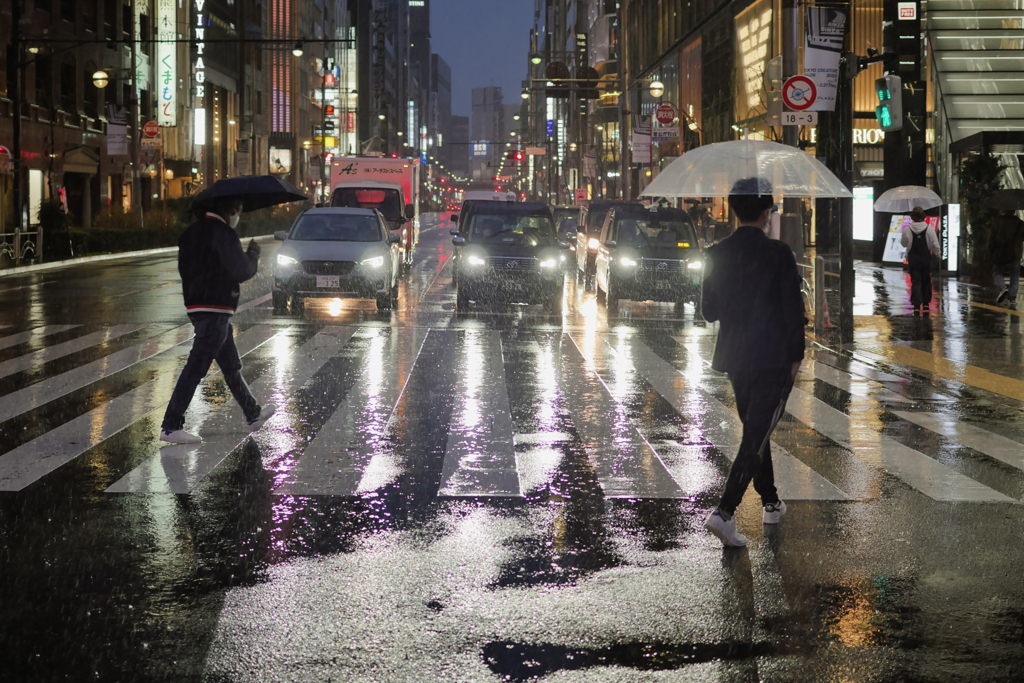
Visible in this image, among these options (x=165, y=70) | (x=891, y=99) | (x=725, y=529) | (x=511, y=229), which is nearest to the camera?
(x=725, y=529)

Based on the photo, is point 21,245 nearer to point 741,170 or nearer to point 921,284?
point 921,284

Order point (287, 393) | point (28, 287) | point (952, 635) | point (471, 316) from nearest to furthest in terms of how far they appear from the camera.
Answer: point (952, 635)
point (287, 393)
point (471, 316)
point (28, 287)

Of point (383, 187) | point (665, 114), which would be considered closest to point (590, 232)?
point (383, 187)

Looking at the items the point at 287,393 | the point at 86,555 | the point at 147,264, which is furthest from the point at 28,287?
the point at 86,555

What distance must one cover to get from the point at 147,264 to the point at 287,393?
85.5ft

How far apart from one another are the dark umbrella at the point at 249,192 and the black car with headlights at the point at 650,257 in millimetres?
11639

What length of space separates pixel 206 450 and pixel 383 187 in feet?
84.1

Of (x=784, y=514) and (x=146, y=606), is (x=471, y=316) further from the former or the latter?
(x=146, y=606)

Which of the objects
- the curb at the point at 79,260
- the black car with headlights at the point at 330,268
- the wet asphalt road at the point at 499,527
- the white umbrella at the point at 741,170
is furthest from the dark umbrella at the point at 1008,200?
the curb at the point at 79,260

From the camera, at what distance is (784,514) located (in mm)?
6848

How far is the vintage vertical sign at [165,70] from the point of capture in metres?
62.0

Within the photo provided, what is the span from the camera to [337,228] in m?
20.8

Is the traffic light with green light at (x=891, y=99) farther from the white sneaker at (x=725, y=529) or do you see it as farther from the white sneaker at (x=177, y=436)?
the white sneaker at (x=725, y=529)

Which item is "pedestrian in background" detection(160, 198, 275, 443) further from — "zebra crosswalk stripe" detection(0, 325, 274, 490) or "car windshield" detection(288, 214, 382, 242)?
"car windshield" detection(288, 214, 382, 242)
